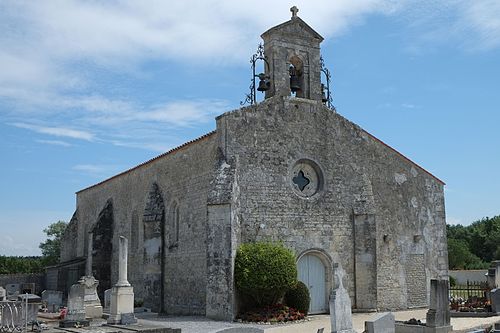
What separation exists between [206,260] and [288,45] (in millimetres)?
9227

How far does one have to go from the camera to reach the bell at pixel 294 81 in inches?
929

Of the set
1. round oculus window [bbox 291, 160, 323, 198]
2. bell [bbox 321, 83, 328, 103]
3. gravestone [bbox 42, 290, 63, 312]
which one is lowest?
gravestone [bbox 42, 290, 63, 312]

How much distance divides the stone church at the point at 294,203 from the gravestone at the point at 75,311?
5269 mm

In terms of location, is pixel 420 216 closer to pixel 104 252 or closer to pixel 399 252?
pixel 399 252

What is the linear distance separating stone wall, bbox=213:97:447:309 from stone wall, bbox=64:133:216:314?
177 cm

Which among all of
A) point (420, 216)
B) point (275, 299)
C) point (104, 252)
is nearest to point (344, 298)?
point (275, 299)

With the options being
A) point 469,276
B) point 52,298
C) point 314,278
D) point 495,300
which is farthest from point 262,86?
point 469,276

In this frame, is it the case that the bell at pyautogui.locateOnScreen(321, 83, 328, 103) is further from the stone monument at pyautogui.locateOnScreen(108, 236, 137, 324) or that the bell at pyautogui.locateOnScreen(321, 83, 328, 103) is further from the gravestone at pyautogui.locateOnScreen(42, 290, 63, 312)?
the gravestone at pyautogui.locateOnScreen(42, 290, 63, 312)

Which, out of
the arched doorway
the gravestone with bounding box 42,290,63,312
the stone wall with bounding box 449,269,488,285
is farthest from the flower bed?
the stone wall with bounding box 449,269,488,285

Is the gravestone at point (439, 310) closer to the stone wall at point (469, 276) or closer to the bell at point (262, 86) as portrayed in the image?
the bell at point (262, 86)

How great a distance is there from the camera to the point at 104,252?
31047mm

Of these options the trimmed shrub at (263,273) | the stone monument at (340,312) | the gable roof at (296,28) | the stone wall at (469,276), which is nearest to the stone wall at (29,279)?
the trimmed shrub at (263,273)

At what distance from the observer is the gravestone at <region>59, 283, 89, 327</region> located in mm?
15767

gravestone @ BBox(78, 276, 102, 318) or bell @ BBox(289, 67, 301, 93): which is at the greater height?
bell @ BBox(289, 67, 301, 93)
